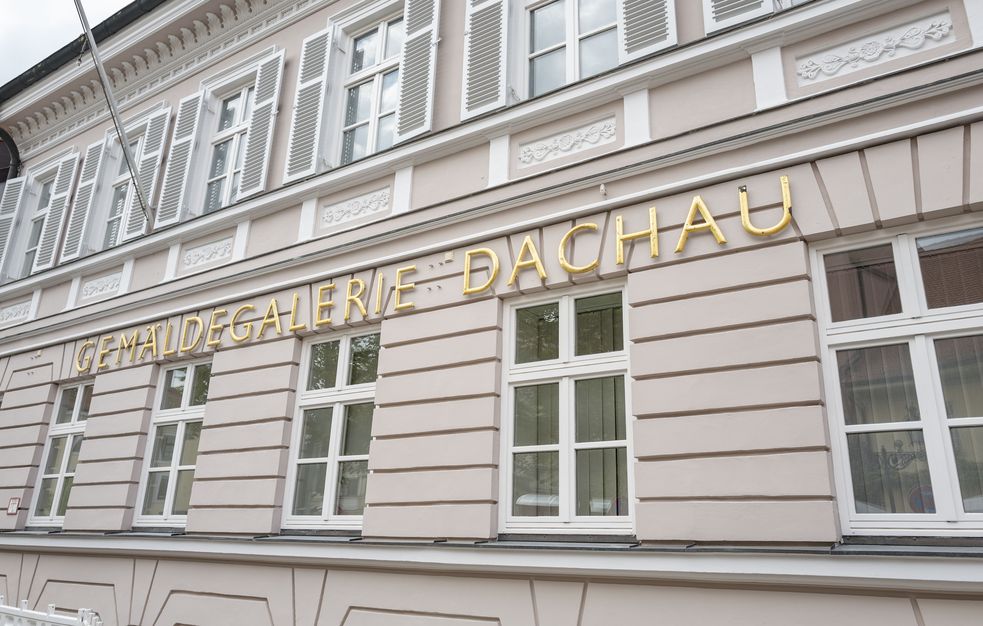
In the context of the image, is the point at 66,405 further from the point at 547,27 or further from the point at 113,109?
the point at 547,27

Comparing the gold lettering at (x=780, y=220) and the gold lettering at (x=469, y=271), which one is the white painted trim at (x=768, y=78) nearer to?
the gold lettering at (x=780, y=220)

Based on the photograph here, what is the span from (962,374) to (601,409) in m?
2.39

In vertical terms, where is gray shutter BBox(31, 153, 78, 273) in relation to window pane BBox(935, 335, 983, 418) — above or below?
above

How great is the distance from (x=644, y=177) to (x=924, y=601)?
3.42 metres

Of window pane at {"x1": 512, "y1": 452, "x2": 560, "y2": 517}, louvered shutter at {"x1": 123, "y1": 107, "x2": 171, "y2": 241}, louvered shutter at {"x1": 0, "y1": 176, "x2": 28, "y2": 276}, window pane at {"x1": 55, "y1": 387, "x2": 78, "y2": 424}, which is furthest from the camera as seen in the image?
louvered shutter at {"x1": 0, "y1": 176, "x2": 28, "y2": 276}

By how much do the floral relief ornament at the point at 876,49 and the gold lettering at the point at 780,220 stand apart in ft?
3.16

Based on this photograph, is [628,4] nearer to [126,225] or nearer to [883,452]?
[883,452]

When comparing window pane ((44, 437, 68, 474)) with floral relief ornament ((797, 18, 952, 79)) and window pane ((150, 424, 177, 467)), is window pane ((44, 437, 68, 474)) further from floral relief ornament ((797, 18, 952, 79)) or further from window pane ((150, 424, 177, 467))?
floral relief ornament ((797, 18, 952, 79))

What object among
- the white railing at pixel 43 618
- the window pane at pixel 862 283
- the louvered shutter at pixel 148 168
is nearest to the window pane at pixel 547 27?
the window pane at pixel 862 283

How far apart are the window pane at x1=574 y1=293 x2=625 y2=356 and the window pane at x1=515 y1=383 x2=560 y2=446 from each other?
43 centimetres

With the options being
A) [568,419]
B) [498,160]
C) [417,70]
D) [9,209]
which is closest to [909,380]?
[568,419]

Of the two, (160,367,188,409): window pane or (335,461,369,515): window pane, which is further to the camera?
(160,367,188,409): window pane

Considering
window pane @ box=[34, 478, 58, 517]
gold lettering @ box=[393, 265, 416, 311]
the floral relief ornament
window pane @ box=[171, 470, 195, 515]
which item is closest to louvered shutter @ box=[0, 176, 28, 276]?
window pane @ box=[34, 478, 58, 517]

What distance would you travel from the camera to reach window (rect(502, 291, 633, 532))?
17.8 ft
